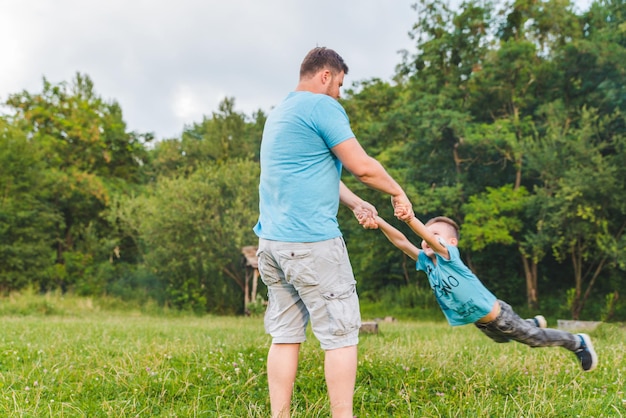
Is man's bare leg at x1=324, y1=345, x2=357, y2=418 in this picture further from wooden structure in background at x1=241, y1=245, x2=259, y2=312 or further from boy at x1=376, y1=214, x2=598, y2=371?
wooden structure in background at x1=241, y1=245, x2=259, y2=312

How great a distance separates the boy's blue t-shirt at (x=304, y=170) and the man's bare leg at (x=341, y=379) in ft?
2.08

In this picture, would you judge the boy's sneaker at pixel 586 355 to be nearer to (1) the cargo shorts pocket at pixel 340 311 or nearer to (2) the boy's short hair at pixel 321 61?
(1) the cargo shorts pocket at pixel 340 311

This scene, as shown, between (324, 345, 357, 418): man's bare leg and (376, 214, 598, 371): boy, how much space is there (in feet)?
3.69

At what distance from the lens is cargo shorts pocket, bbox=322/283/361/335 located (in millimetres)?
3246

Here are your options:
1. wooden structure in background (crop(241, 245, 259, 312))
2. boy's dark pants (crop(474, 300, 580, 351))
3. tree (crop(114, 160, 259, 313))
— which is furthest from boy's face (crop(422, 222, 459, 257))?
tree (crop(114, 160, 259, 313))

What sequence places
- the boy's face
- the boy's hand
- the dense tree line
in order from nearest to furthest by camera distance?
the boy's hand, the boy's face, the dense tree line

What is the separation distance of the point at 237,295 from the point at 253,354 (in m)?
21.1

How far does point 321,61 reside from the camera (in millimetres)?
3473

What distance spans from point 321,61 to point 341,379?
1775 millimetres

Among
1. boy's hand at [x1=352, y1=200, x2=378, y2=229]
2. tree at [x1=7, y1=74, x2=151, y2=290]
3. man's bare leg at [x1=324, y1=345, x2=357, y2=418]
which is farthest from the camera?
tree at [x1=7, y1=74, x2=151, y2=290]

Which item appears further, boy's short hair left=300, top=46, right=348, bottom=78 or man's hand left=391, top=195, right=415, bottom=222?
man's hand left=391, top=195, right=415, bottom=222

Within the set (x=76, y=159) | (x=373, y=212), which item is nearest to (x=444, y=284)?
(x=373, y=212)

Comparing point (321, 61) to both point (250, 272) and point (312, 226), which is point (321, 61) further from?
point (250, 272)

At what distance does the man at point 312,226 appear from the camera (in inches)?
128
